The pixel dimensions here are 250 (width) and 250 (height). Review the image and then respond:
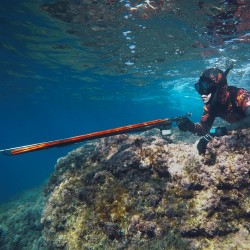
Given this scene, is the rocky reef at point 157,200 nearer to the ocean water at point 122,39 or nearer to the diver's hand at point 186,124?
the diver's hand at point 186,124

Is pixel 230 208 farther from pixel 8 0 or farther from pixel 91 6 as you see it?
pixel 8 0

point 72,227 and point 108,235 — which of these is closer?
point 108,235

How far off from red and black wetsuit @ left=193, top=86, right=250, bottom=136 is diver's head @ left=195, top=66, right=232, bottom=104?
0.14 metres

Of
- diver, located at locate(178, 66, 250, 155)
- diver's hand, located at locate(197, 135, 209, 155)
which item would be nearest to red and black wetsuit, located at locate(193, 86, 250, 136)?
diver, located at locate(178, 66, 250, 155)

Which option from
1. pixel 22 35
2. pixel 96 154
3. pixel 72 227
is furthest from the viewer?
pixel 22 35

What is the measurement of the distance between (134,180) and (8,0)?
1164 centimetres

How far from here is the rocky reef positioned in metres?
3.81

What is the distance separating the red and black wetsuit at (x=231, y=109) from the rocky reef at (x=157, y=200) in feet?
2.97

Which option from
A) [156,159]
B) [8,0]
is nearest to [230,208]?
[156,159]

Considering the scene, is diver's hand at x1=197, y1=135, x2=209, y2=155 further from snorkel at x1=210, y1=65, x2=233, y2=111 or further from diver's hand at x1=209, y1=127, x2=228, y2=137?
snorkel at x1=210, y1=65, x2=233, y2=111

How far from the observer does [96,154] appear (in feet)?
20.5

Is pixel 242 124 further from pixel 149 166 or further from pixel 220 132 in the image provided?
pixel 149 166

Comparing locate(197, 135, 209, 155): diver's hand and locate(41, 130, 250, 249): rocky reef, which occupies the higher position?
locate(197, 135, 209, 155): diver's hand

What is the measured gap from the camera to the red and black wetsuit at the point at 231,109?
5.17m
